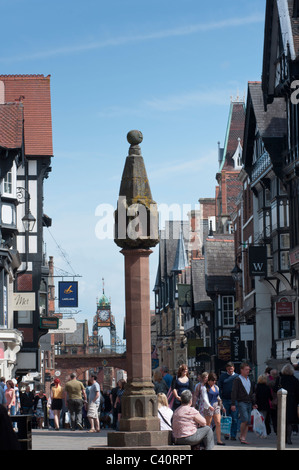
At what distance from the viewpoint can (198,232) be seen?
92.1 meters

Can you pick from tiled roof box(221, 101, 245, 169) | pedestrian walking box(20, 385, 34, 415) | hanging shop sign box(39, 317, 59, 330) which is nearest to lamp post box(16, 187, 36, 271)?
hanging shop sign box(39, 317, 59, 330)

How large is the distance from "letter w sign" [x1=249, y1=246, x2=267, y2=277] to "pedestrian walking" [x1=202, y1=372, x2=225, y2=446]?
2092 cm

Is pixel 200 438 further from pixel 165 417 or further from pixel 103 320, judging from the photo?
pixel 103 320

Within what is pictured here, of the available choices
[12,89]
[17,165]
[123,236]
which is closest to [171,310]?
[12,89]

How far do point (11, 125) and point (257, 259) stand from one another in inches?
464

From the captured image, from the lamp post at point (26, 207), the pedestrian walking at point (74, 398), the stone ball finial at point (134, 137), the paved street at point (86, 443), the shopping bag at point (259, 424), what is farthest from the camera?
the lamp post at point (26, 207)

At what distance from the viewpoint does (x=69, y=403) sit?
3016cm

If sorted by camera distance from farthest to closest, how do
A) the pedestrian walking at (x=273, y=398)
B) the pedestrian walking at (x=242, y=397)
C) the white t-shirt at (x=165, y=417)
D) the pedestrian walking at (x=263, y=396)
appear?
the pedestrian walking at (x=273, y=398), the pedestrian walking at (x=263, y=396), the pedestrian walking at (x=242, y=397), the white t-shirt at (x=165, y=417)

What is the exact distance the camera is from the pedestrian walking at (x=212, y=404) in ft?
71.7

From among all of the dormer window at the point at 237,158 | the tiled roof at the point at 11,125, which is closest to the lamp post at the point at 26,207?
the tiled roof at the point at 11,125

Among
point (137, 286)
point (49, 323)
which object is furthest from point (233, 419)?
point (49, 323)

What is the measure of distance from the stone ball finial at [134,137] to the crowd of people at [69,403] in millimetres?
7790

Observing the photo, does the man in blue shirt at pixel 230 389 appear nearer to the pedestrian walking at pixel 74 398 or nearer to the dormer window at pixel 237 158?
the pedestrian walking at pixel 74 398

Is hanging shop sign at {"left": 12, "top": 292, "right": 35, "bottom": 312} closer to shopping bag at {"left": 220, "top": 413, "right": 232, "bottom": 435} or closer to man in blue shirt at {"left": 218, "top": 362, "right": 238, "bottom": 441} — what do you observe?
man in blue shirt at {"left": 218, "top": 362, "right": 238, "bottom": 441}
